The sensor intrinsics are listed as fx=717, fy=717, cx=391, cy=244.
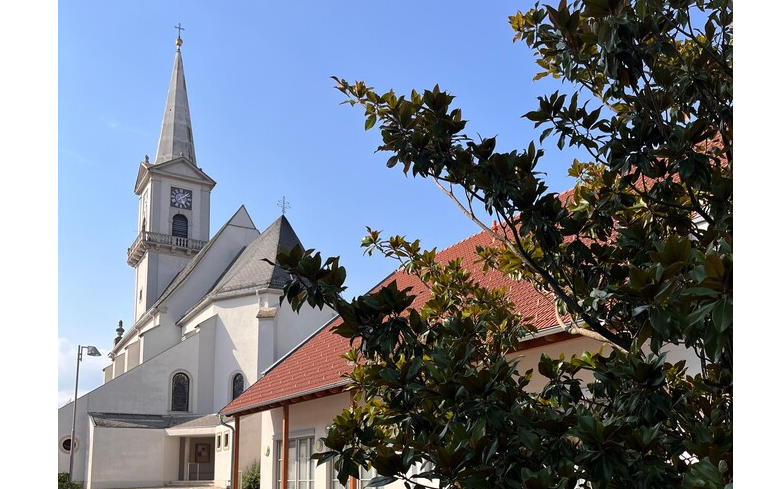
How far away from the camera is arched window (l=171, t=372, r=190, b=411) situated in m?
38.2

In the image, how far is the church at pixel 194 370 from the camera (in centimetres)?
3478

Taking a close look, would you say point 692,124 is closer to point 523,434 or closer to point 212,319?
point 523,434

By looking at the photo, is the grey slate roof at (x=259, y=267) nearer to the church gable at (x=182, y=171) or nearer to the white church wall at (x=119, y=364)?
the white church wall at (x=119, y=364)

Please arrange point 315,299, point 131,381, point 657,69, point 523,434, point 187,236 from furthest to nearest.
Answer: point 187,236 → point 131,381 → point 657,69 → point 315,299 → point 523,434

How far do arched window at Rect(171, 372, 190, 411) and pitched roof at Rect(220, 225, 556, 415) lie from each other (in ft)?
64.8

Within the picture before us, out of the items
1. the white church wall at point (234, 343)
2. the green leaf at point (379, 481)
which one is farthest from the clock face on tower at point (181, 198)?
the green leaf at point (379, 481)

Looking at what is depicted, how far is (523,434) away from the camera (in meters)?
2.92

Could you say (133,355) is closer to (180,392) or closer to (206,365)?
(180,392)

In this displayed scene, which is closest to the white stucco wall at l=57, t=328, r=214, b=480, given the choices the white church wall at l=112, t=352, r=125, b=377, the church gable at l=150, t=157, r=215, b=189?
the white church wall at l=112, t=352, r=125, b=377

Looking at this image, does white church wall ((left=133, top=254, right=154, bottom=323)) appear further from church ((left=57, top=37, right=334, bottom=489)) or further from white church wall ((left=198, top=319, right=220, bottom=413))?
white church wall ((left=198, top=319, right=220, bottom=413))

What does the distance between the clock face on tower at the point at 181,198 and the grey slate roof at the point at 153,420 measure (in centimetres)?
1715
